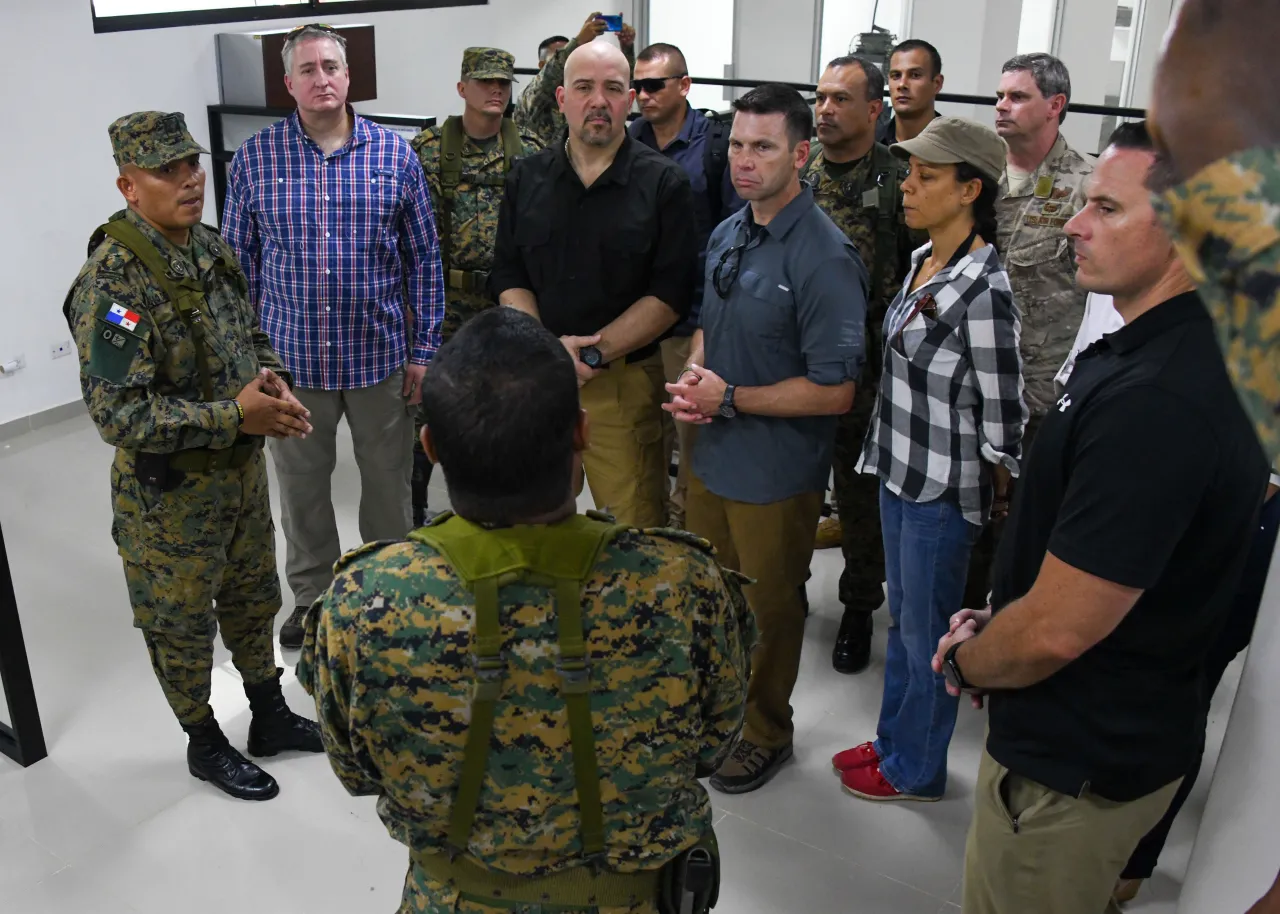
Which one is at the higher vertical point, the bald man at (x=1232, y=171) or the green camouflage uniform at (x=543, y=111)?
the bald man at (x=1232, y=171)

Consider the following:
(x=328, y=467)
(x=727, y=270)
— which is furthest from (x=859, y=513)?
(x=328, y=467)

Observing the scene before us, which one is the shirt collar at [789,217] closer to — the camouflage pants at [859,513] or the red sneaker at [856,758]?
the camouflage pants at [859,513]

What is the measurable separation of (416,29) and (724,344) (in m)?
5.21

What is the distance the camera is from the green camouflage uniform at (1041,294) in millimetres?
2938

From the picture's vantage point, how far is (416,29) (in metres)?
6.82

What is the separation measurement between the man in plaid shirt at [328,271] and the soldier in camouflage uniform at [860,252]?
1.21 meters

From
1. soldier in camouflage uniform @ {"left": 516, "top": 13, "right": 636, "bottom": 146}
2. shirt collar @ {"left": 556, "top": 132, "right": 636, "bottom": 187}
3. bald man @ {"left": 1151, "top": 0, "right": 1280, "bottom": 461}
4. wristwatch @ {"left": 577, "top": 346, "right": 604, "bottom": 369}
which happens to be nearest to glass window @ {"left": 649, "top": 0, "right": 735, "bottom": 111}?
soldier in camouflage uniform @ {"left": 516, "top": 13, "right": 636, "bottom": 146}

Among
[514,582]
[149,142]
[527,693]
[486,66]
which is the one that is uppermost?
[486,66]

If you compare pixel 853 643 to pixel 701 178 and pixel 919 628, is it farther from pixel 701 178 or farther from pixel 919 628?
pixel 701 178

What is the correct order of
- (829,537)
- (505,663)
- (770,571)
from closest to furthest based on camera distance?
(505,663) < (770,571) < (829,537)

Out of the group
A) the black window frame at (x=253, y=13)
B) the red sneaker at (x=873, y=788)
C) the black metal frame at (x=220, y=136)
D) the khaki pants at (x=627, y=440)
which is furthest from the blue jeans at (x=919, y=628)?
the black window frame at (x=253, y=13)

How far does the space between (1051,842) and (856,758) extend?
3.80ft

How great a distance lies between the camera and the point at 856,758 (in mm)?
2670

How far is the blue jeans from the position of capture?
2.26m
